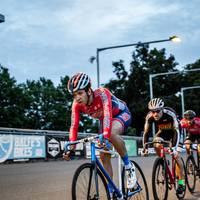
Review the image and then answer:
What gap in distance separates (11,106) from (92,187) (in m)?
64.2

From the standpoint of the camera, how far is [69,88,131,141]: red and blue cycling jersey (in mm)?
5656

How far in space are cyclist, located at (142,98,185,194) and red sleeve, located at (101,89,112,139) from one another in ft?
7.42

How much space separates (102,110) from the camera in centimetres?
612

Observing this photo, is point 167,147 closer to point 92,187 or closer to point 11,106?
point 92,187

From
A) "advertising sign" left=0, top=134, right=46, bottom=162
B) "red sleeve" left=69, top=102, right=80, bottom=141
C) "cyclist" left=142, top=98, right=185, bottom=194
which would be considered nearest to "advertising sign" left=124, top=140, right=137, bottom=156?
"advertising sign" left=0, top=134, right=46, bottom=162

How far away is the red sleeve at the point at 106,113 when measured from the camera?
558 centimetres

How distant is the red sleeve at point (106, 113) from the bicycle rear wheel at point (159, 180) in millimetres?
2203

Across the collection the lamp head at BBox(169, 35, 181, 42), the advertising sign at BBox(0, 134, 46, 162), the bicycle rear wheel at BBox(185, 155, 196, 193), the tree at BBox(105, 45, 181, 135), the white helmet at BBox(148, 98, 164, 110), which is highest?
the tree at BBox(105, 45, 181, 135)

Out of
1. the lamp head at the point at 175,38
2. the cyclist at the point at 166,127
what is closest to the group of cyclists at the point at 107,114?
the cyclist at the point at 166,127

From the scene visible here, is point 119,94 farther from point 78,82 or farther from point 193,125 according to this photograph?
point 78,82

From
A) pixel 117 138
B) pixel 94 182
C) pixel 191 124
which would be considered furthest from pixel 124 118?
pixel 191 124

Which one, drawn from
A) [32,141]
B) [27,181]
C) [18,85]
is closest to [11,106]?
[18,85]

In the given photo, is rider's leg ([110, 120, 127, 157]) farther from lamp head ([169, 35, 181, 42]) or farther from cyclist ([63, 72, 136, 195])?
lamp head ([169, 35, 181, 42])

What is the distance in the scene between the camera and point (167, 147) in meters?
8.44
